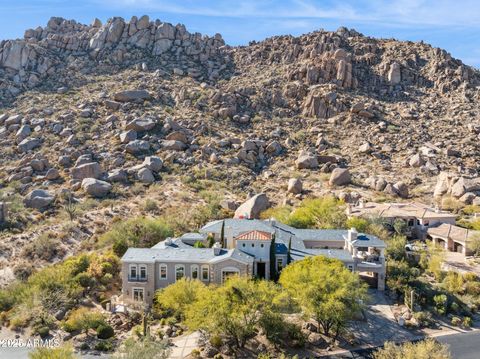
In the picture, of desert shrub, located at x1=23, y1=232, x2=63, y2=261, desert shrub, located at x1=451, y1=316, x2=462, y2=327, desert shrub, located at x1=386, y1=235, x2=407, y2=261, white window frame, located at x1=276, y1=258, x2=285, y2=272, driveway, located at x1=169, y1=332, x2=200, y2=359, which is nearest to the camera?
driveway, located at x1=169, y1=332, x2=200, y2=359

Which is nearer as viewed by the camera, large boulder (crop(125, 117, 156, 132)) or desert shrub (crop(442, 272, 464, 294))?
desert shrub (crop(442, 272, 464, 294))

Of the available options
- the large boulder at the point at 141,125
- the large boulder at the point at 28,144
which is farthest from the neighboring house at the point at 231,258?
the large boulder at the point at 28,144

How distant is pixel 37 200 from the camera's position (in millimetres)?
49469

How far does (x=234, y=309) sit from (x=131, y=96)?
181 feet

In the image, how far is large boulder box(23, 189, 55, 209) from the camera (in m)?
49.3

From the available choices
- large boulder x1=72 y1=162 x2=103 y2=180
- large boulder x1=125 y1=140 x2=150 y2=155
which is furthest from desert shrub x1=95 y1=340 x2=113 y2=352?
large boulder x1=125 y1=140 x2=150 y2=155

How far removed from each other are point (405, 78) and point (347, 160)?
28.4 m

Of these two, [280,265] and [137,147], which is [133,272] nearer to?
[280,265]

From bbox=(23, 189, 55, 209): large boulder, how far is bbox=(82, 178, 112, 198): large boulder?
3.95 meters

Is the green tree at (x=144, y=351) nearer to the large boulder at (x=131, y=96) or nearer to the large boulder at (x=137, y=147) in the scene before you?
the large boulder at (x=137, y=147)

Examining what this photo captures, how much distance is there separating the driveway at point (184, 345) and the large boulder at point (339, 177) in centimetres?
3603

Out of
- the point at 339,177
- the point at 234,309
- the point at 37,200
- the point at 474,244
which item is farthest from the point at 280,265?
the point at 37,200

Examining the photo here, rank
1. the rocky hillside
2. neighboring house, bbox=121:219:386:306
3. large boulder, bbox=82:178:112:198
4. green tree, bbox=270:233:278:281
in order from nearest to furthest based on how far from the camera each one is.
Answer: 1. neighboring house, bbox=121:219:386:306
2. green tree, bbox=270:233:278:281
3. large boulder, bbox=82:178:112:198
4. the rocky hillside

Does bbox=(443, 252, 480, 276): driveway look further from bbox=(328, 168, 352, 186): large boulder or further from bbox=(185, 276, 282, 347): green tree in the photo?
bbox=(185, 276, 282, 347): green tree
